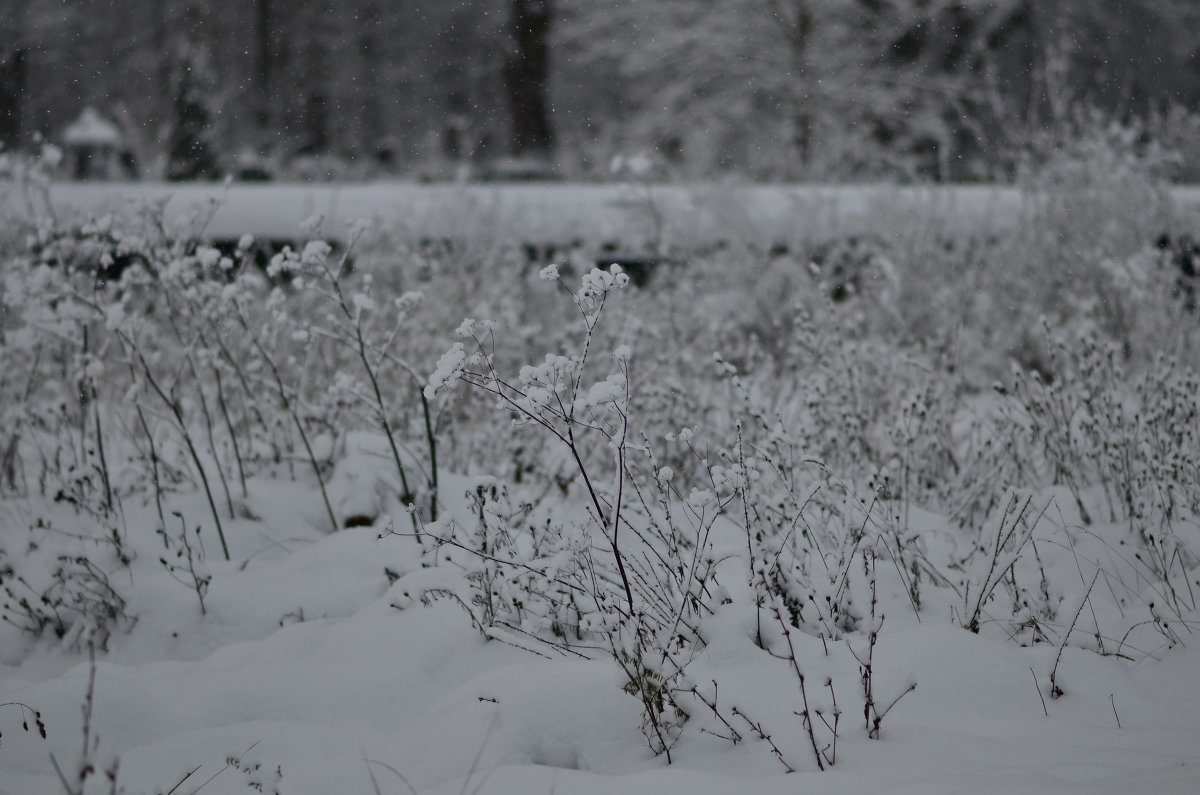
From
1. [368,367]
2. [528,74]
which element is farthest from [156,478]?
[528,74]

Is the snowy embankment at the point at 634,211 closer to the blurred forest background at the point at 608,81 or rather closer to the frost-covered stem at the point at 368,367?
the blurred forest background at the point at 608,81

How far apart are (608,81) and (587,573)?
909 inches

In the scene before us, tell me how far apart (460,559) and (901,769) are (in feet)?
3.96

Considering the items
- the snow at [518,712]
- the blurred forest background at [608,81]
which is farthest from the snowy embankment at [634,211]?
the snow at [518,712]

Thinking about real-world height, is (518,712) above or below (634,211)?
below

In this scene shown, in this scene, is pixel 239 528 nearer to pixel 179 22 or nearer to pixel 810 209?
pixel 810 209

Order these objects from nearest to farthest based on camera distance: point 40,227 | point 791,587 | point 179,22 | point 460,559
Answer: point 791,587
point 460,559
point 40,227
point 179,22

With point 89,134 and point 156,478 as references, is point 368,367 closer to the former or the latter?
point 156,478

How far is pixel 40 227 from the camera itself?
2.61 m

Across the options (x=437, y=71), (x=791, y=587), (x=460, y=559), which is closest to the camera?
(x=791, y=587)

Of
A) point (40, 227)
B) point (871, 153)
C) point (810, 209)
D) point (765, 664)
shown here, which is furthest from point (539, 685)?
point (871, 153)

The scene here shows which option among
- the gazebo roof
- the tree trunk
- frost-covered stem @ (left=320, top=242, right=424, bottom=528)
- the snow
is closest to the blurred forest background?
the tree trunk

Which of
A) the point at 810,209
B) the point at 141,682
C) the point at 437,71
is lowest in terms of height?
the point at 141,682

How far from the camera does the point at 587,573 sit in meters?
1.91
